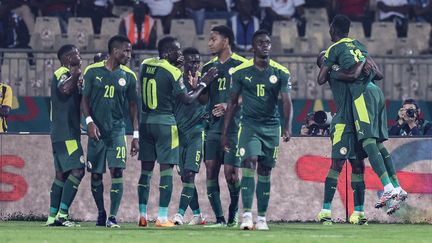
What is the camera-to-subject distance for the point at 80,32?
24.1 m

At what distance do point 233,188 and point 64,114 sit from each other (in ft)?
7.28

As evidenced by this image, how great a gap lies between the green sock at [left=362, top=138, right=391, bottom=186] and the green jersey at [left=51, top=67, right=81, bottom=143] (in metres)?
3.45

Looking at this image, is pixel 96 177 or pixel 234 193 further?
pixel 234 193

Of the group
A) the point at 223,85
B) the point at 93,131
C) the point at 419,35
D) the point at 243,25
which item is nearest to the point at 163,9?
the point at 243,25

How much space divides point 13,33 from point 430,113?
26.3ft

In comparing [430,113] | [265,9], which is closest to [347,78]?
[430,113]

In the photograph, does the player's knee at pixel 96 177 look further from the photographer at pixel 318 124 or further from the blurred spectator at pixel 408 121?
the blurred spectator at pixel 408 121

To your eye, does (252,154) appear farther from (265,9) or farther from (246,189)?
(265,9)

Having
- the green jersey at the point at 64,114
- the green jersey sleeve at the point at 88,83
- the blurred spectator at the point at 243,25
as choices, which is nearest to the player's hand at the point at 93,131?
the green jersey sleeve at the point at 88,83

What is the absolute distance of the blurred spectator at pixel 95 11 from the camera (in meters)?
25.2

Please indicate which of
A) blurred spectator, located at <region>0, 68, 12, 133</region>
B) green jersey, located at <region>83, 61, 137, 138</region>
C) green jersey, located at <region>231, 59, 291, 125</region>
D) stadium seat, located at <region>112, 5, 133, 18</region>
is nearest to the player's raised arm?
green jersey, located at <region>83, 61, 137, 138</region>

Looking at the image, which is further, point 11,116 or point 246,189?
point 11,116

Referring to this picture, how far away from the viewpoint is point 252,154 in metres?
14.0

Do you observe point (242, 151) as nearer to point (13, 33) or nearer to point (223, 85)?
point (223, 85)
